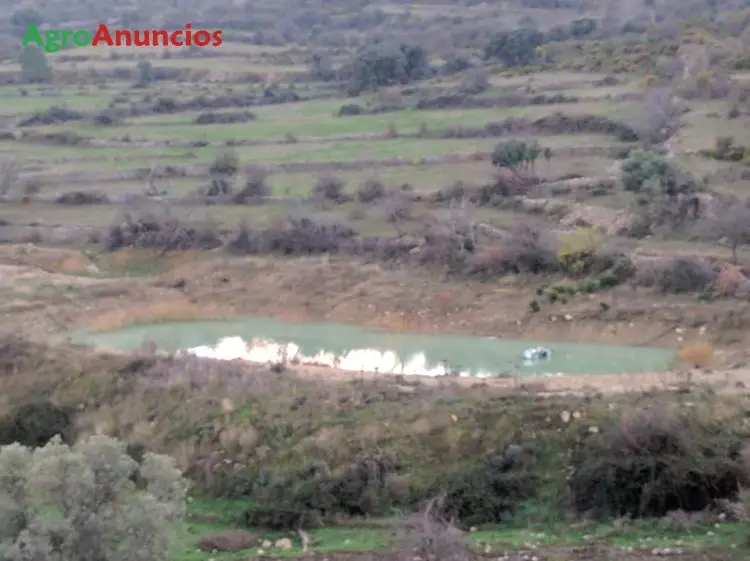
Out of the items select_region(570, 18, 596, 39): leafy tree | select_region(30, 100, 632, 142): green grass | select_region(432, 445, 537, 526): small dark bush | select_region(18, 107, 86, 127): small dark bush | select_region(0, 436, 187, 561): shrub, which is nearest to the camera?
select_region(0, 436, 187, 561): shrub

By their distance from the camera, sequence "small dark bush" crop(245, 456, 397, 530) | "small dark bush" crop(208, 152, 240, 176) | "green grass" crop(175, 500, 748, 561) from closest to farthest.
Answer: "green grass" crop(175, 500, 748, 561)
"small dark bush" crop(245, 456, 397, 530)
"small dark bush" crop(208, 152, 240, 176)

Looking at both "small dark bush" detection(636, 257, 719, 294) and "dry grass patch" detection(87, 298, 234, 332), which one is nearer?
"small dark bush" detection(636, 257, 719, 294)

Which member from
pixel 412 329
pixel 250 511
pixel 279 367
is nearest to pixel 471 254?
pixel 412 329

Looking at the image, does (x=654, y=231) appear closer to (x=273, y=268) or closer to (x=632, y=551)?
(x=273, y=268)

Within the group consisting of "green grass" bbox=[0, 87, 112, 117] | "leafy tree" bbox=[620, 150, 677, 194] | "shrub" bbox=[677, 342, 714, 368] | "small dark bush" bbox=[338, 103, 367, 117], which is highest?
"green grass" bbox=[0, 87, 112, 117]

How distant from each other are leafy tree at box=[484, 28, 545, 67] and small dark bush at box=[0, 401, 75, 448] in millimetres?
45048

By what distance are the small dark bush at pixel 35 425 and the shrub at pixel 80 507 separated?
727 cm

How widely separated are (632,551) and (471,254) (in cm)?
1437

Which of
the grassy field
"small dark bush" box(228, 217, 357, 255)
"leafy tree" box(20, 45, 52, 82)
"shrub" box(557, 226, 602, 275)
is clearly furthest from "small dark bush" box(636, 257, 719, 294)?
"leafy tree" box(20, 45, 52, 82)

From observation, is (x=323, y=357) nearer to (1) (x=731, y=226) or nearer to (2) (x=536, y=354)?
(2) (x=536, y=354)

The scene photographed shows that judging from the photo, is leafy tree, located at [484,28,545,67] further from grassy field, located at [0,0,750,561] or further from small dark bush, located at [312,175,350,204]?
small dark bush, located at [312,175,350,204]

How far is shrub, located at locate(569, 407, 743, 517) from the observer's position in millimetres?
15578

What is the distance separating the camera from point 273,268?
2956 cm

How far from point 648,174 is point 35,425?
728 inches
